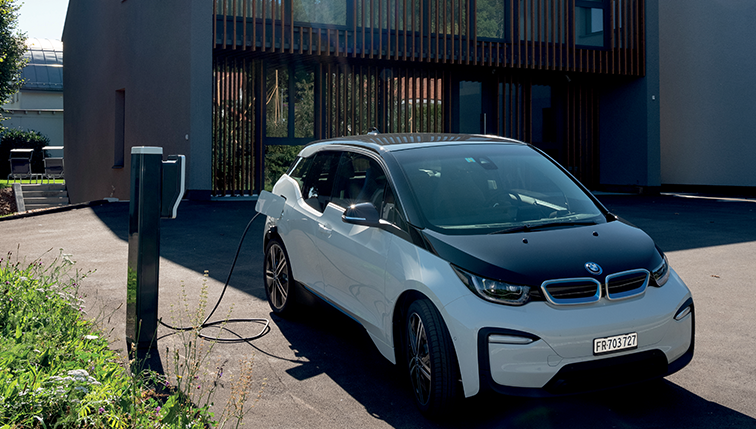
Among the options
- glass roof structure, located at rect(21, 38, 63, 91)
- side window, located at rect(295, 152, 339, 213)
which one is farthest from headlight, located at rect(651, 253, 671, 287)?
glass roof structure, located at rect(21, 38, 63, 91)

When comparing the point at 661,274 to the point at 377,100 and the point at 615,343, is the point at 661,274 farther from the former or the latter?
the point at 377,100

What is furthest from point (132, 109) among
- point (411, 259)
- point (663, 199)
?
point (411, 259)

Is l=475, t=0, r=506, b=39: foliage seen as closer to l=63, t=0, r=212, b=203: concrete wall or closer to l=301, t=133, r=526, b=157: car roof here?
l=63, t=0, r=212, b=203: concrete wall

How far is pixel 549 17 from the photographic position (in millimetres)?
19734

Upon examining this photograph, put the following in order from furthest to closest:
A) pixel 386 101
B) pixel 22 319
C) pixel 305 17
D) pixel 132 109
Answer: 1. pixel 132 109
2. pixel 386 101
3. pixel 305 17
4. pixel 22 319

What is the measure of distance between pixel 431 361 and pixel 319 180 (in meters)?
2.40

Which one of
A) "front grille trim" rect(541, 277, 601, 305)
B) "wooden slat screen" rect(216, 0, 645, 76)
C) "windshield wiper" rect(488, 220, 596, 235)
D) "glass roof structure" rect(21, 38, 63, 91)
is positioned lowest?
"front grille trim" rect(541, 277, 601, 305)

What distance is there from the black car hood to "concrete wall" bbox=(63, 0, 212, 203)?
13.5m

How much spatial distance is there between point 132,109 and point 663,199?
49.0ft

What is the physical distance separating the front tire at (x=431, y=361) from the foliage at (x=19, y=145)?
36.3m

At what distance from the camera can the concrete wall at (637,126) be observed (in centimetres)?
2064

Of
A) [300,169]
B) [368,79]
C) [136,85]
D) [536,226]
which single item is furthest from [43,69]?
[536,226]

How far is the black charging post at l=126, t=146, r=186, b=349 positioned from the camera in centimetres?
493

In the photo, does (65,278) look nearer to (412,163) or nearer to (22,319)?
(22,319)
